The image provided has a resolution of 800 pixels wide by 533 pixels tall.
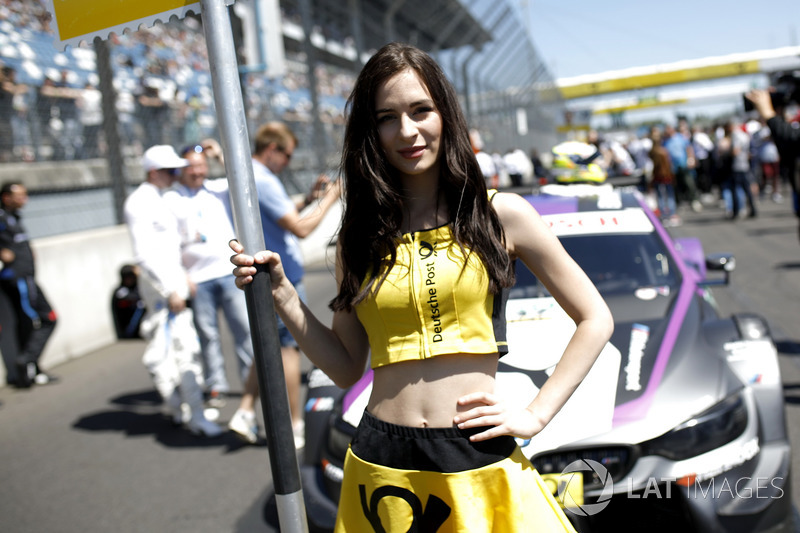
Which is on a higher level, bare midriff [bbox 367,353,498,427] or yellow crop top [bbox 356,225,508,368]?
yellow crop top [bbox 356,225,508,368]

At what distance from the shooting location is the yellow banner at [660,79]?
188 feet

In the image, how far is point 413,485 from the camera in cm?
180

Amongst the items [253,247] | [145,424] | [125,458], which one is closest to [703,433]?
[253,247]

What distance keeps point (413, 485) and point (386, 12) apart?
14.0 m

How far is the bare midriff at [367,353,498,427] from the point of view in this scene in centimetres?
181

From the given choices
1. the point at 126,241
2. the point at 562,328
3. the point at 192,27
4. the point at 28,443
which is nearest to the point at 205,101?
the point at 192,27

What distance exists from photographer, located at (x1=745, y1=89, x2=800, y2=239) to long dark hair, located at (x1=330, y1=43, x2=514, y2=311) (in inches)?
157

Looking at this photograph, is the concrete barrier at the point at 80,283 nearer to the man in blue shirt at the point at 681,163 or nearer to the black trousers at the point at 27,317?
the black trousers at the point at 27,317

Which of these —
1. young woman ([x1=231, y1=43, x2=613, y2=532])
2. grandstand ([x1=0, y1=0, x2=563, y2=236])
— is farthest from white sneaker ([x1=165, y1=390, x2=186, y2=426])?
young woman ([x1=231, y1=43, x2=613, y2=532])

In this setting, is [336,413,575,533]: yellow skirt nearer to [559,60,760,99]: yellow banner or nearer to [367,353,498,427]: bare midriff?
[367,353,498,427]: bare midriff

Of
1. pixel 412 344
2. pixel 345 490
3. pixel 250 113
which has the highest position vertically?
pixel 250 113

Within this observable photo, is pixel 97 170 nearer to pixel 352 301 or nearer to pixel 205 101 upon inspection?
pixel 205 101

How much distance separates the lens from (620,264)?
4227 mm

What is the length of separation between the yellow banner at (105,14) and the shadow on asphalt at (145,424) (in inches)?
141
